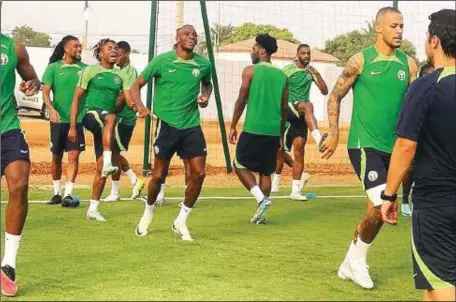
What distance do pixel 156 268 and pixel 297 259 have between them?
4.68 ft

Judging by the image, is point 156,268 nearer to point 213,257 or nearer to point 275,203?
point 213,257

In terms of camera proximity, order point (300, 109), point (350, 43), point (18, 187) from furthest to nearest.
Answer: point (350, 43) < point (300, 109) < point (18, 187)

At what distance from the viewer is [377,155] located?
7336 millimetres

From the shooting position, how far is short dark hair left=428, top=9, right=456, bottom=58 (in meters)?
5.07

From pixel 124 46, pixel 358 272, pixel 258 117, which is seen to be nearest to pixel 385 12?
pixel 358 272

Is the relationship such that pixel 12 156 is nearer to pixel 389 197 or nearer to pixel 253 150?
pixel 389 197

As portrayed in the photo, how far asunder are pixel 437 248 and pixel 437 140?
2.02 ft

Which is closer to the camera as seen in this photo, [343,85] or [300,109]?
[343,85]

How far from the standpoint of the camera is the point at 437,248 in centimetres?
505

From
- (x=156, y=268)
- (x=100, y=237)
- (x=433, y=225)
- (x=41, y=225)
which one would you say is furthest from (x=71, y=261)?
(x=433, y=225)

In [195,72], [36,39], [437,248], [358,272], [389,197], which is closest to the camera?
[437,248]

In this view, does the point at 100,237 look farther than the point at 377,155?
Yes

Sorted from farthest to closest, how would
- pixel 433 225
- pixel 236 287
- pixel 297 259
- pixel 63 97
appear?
1. pixel 63 97
2. pixel 297 259
3. pixel 236 287
4. pixel 433 225

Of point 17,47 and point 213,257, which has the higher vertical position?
point 17,47
